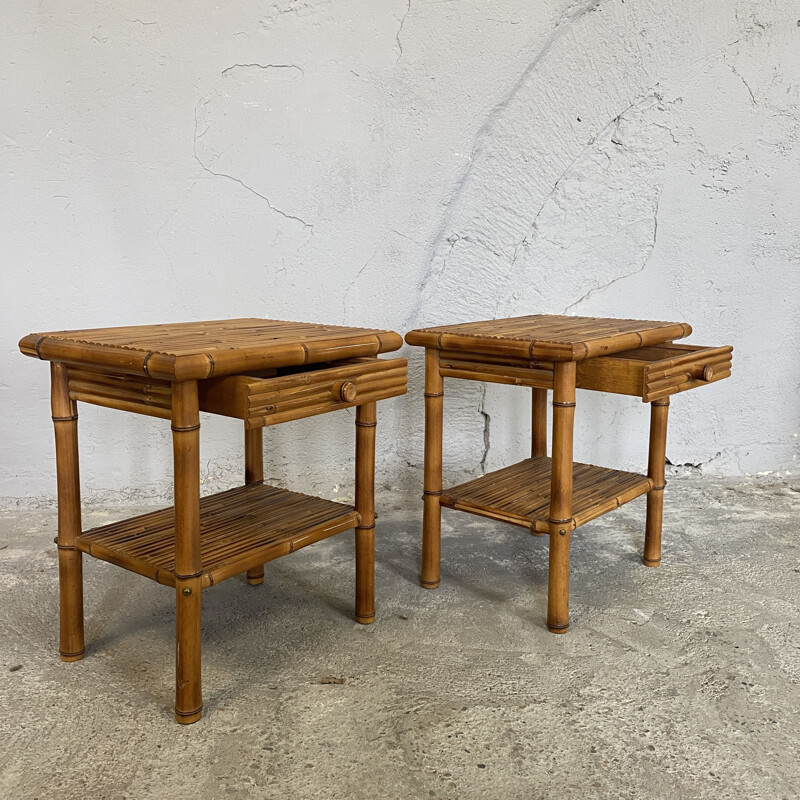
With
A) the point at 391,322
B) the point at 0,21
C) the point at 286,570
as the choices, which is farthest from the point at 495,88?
the point at 286,570

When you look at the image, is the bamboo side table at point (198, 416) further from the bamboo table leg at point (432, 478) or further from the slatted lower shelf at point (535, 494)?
the slatted lower shelf at point (535, 494)

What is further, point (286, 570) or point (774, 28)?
point (774, 28)

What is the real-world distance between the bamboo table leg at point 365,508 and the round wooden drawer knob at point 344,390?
17 centimetres

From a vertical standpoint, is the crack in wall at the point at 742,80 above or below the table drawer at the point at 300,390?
above

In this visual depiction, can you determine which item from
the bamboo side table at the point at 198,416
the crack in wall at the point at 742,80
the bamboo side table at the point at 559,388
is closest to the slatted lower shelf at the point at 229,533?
the bamboo side table at the point at 198,416

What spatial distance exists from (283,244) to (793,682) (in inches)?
76.0

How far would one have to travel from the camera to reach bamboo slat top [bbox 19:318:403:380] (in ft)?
4.68

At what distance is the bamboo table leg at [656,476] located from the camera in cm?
229

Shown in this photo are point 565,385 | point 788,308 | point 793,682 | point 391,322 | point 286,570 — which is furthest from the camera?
point 788,308

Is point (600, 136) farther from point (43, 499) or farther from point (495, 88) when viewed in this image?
point (43, 499)

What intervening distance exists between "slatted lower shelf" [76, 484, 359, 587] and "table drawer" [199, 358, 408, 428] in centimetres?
30

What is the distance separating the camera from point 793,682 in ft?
5.43

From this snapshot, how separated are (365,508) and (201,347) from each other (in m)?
0.59

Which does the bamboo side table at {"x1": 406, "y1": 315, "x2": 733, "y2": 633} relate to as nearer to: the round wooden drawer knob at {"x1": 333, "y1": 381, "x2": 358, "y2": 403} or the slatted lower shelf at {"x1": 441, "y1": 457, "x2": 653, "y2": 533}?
the slatted lower shelf at {"x1": 441, "y1": 457, "x2": 653, "y2": 533}
